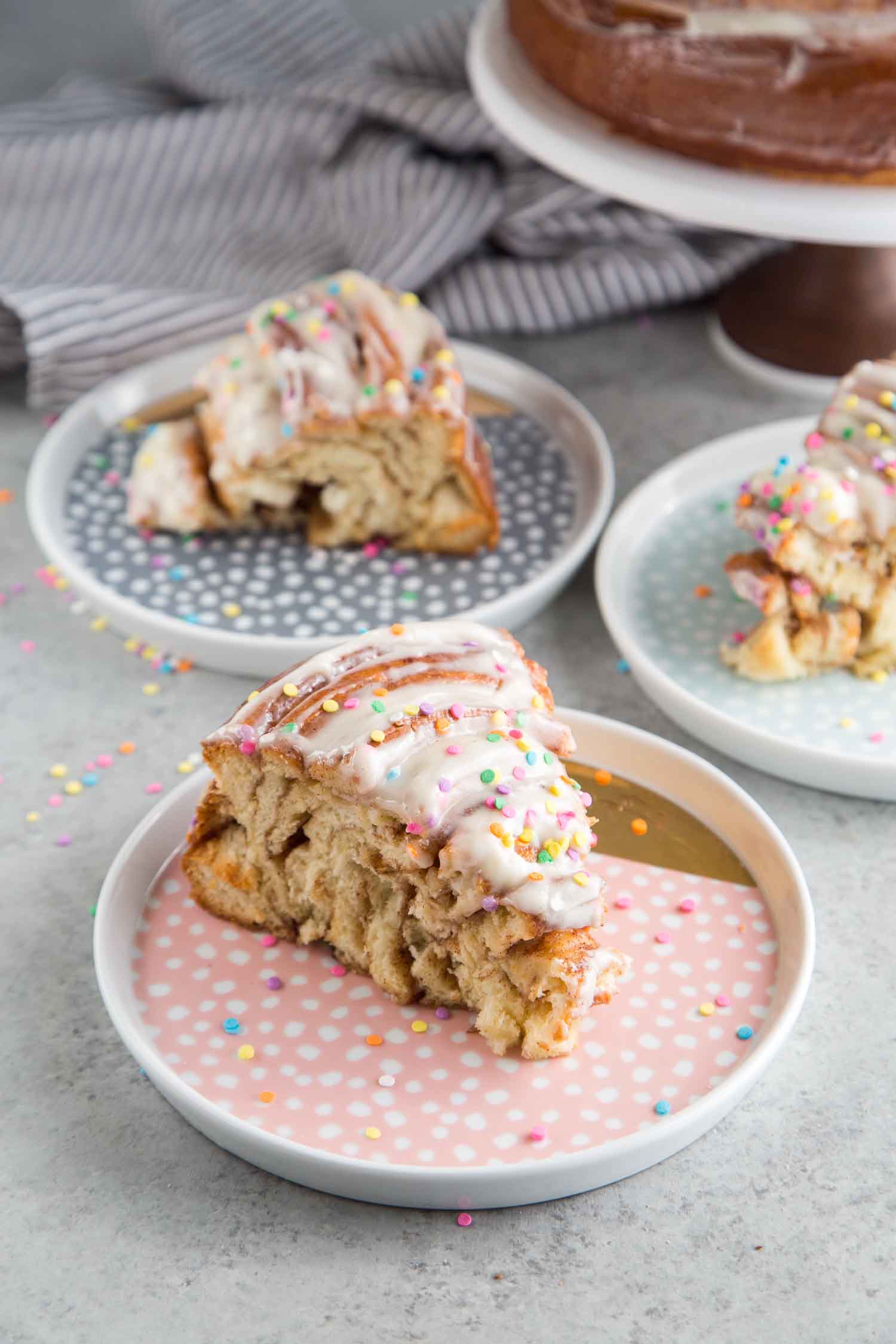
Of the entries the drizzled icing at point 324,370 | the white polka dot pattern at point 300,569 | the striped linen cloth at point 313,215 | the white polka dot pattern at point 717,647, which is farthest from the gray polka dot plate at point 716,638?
the striped linen cloth at point 313,215

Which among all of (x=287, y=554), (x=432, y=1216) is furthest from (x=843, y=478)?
(x=432, y=1216)

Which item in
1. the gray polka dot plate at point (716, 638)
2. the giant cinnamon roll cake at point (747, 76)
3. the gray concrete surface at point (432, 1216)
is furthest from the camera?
the giant cinnamon roll cake at point (747, 76)

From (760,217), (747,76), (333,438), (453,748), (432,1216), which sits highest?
(747,76)

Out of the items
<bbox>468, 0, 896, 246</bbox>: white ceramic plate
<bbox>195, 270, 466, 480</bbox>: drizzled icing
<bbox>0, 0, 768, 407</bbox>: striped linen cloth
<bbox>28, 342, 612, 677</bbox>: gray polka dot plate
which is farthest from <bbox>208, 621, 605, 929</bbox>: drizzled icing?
<bbox>0, 0, 768, 407</bbox>: striped linen cloth

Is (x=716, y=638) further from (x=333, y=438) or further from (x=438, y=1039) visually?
(x=438, y=1039)

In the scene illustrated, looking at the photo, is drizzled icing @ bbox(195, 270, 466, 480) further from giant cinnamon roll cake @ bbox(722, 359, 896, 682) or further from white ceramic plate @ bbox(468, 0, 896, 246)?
giant cinnamon roll cake @ bbox(722, 359, 896, 682)

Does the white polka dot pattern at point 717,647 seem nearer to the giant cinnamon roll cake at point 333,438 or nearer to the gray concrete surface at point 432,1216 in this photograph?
the gray concrete surface at point 432,1216
